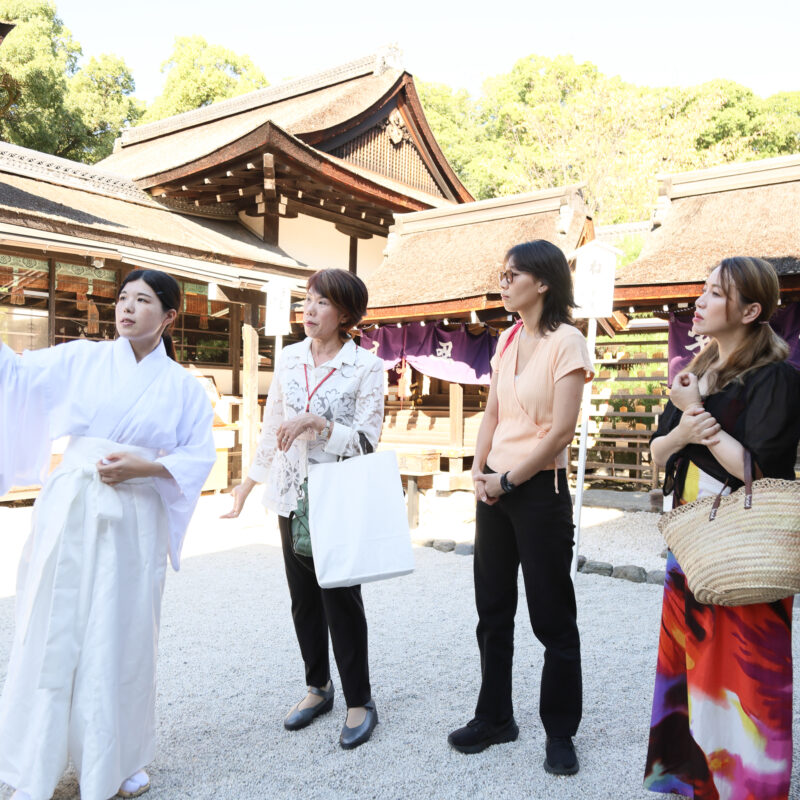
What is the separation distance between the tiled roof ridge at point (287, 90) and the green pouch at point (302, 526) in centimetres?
1367

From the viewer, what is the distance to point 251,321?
8992 mm

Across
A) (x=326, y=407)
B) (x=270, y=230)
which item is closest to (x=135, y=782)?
(x=326, y=407)

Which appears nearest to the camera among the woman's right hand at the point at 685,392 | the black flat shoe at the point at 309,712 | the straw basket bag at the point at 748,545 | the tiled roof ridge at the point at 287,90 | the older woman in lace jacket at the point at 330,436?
the straw basket bag at the point at 748,545

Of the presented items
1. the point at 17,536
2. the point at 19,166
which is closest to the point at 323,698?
the point at 17,536

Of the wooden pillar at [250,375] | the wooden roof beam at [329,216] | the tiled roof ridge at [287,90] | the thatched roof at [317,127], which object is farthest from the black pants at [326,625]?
the tiled roof ridge at [287,90]

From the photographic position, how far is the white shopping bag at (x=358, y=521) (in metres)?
2.25

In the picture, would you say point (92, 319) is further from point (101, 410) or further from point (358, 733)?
point (358, 733)

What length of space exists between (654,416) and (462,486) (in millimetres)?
3224

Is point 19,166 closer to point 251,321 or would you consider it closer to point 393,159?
point 251,321

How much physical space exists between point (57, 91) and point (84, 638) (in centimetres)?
1737

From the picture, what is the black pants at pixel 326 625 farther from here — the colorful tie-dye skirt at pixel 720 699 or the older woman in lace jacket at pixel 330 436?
the colorful tie-dye skirt at pixel 720 699

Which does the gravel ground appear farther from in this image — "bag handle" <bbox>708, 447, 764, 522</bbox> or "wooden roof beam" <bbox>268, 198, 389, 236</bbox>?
"wooden roof beam" <bbox>268, 198, 389, 236</bbox>

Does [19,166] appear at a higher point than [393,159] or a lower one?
lower

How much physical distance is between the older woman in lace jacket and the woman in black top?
0.98 metres
